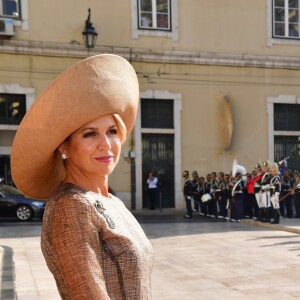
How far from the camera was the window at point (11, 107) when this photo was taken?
747 inches

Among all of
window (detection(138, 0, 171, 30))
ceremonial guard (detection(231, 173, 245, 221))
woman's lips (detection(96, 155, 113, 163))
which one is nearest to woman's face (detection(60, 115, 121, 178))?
A: woman's lips (detection(96, 155, 113, 163))

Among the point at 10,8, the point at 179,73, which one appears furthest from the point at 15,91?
the point at 179,73

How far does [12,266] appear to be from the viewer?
8578 millimetres

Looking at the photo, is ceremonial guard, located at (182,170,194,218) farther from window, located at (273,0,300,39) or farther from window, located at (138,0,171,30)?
window, located at (273,0,300,39)

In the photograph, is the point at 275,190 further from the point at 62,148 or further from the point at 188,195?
the point at 62,148

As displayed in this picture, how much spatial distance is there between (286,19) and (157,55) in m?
5.80

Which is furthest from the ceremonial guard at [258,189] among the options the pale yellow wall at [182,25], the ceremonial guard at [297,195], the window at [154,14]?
the window at [154,14]

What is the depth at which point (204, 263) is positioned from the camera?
9.01 m

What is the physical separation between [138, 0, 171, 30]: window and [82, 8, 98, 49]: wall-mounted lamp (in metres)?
2.10

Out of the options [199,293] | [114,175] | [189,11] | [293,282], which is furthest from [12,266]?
[189,11]

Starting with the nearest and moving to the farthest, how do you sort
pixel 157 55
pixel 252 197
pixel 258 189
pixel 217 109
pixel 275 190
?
pixel 275 190 → pixel 258 189 → pixel 252 197 → pixel 157 55 → pixel 217 109

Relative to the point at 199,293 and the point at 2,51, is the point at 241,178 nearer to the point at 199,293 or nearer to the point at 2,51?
the point at 2,51

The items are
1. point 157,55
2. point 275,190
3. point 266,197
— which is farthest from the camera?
point 157,55

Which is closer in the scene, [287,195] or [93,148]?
[93,148]
